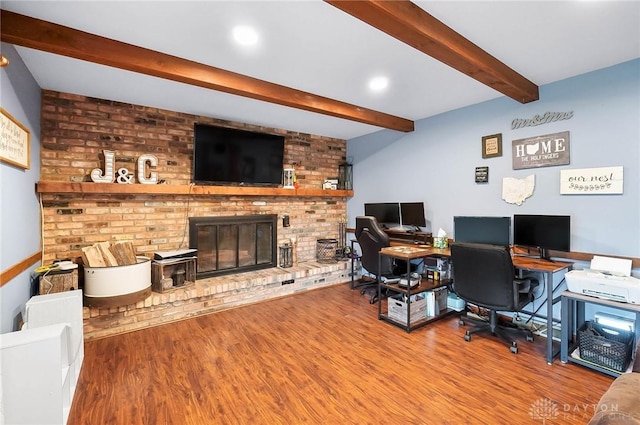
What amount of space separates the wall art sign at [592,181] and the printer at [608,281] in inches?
23.6

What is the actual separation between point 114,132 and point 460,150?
4.09 metres

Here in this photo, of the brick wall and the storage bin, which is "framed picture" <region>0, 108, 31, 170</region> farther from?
the storage bin

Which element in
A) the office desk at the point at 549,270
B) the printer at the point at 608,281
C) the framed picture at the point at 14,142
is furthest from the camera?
the office desk at the point at 549,270

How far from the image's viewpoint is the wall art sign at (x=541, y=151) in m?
2.75

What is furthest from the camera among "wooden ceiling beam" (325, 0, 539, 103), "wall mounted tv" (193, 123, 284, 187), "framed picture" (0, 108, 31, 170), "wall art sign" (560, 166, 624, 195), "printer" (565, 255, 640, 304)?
"wall mounted tv" (193, 123, 284, 187)

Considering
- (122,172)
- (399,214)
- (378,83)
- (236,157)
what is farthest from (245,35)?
(399,214)

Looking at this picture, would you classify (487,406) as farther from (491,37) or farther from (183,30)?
(183,30)

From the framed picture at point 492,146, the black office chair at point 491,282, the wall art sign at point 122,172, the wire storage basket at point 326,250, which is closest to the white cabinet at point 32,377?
the wall art sign at point 122,172

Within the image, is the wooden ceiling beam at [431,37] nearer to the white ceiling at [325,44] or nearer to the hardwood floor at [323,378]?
the white ceiling at [325,44]

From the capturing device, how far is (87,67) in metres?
2.42

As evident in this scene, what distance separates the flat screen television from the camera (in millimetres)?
2582

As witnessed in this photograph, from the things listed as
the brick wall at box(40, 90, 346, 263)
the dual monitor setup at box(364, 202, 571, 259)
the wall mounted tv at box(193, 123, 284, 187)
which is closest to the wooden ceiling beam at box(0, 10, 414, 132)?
the wall mounted tv at box(193, 123, 284, 187)

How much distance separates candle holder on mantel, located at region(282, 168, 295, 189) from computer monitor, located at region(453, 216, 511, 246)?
2390mm

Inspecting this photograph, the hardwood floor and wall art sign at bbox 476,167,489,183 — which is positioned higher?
wall art sign at bbox 476,167,489,183
